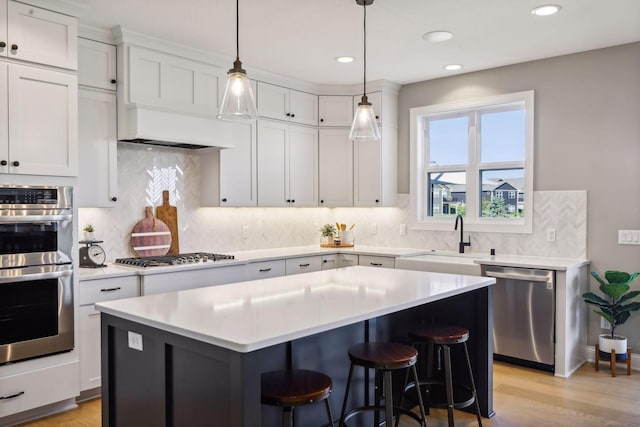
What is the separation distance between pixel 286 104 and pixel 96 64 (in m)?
1.90

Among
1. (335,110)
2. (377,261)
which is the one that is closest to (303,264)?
(377,261)

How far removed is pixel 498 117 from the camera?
15.9 feet

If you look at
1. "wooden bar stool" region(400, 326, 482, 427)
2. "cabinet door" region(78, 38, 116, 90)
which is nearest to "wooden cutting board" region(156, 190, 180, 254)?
"cabinet door" region(78, 38, 116, 90)

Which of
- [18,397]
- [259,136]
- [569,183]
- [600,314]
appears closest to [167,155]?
[259,136]

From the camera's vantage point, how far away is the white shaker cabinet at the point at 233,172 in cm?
452

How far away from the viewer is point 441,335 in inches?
110

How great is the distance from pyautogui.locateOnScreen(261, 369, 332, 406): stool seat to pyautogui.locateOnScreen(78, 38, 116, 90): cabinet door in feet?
8.56

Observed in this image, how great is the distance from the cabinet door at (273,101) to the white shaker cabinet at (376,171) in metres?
0.85

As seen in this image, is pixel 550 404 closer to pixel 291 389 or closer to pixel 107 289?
pixel 291 389

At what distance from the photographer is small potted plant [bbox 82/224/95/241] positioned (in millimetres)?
3793

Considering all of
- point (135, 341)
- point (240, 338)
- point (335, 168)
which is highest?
point (335, 168)

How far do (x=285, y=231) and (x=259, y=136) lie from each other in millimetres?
1193

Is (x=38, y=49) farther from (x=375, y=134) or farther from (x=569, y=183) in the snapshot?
(x=569, y=183)

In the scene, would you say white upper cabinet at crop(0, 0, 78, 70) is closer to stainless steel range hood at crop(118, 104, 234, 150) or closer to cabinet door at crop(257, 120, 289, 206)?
stainless steel range hood at crop(118, 104, 234, 150)
